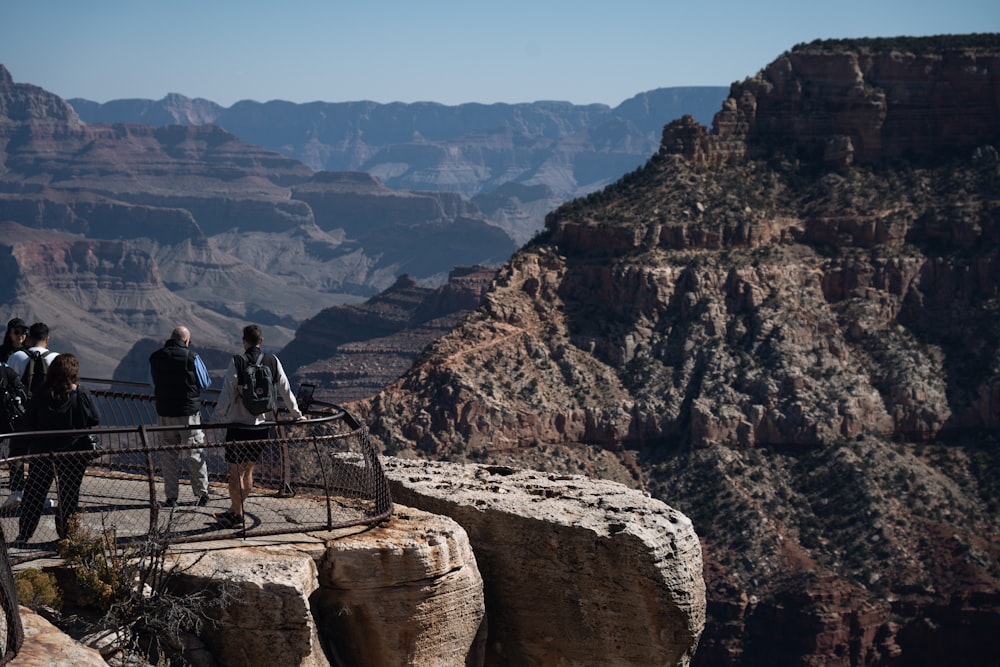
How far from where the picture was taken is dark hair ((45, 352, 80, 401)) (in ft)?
46.4

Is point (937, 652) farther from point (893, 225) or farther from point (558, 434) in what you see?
point (893, 225)

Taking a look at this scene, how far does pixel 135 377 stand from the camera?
144m

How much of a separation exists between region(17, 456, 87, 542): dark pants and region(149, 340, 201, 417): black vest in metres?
1.65

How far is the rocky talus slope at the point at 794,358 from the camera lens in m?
55.2

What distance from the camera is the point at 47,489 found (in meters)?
14.3

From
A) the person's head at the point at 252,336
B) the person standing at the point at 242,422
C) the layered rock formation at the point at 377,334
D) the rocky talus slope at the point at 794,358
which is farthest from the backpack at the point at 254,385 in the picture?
the layered rock formation at the point at 377,334

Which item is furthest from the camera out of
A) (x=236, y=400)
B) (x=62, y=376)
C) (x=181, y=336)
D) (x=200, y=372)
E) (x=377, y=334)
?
(x=377, y=334)

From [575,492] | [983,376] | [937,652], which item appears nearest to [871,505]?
[937,652]

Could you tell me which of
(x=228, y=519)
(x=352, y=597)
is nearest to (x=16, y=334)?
(x=228, y=519)

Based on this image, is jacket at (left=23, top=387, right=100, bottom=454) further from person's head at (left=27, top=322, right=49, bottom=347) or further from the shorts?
person's head at (left=27, top=322, right=49, bottom=347)

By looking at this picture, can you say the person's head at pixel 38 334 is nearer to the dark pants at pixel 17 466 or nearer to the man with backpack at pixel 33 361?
the man with backpack at pixel 33 361

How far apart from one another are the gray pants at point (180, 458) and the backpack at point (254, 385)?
0.79 meters

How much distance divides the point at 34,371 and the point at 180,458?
196cm

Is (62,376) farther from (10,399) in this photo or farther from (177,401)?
(177,401)
